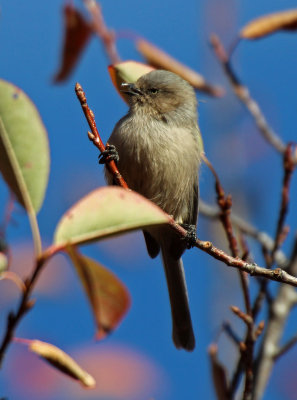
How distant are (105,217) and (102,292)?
0.25 metres

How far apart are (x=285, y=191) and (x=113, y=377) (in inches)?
79.4

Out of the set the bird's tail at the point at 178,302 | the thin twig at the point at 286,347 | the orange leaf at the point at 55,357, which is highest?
the bird's tail at the point at 178,302

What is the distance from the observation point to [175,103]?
3576 millimetres

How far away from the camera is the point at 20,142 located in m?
1.51

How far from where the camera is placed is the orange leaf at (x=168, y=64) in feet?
10.2

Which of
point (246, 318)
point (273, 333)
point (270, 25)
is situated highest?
point (270, 25)

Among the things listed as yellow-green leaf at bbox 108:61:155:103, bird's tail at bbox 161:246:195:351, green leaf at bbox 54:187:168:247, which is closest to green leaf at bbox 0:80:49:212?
green leaf at bbox 54:187:168:247

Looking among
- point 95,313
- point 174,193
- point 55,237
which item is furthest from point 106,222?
point 174,193

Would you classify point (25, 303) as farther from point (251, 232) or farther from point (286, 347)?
point (251, 232)

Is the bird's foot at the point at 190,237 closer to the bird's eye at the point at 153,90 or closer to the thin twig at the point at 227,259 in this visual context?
the thin twig at the point at 227,259

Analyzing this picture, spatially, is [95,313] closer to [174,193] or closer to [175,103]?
[174,193]

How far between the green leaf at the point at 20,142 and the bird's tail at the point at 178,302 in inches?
82.4

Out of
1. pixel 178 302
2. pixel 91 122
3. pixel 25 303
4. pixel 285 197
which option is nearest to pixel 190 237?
pixel 285 197

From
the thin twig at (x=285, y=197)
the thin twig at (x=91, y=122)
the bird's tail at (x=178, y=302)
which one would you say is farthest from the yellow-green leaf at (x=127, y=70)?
the bird's tail at (x=178, y=302)
